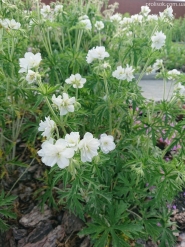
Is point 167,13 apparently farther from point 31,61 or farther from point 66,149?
point 66,149

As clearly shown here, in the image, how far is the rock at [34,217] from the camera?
87.0 inches

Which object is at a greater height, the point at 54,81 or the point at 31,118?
the point at 54,81

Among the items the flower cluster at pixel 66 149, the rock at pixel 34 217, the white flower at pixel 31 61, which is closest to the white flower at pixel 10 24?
the white flower at pixel 31 61

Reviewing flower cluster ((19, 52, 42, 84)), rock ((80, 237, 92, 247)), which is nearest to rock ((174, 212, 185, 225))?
rock ((80, 237, 92, 247))

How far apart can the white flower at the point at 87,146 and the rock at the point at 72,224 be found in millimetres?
922

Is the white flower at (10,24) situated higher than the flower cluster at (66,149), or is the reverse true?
the white flower at (10,24)

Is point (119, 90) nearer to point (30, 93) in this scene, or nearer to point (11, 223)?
point (30, 93)

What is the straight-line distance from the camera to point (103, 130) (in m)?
2.29

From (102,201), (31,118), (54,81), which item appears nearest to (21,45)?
(54,81)

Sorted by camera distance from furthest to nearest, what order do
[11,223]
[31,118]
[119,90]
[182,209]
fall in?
1. [31,118]
2. [182,209]
3. [11,223]
4. [119,90]

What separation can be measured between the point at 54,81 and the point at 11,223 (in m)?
1.12

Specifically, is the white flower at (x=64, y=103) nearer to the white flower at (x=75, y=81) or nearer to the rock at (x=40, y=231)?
the white flower at (x=75, y=81)

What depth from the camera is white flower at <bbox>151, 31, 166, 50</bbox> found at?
2.11 m

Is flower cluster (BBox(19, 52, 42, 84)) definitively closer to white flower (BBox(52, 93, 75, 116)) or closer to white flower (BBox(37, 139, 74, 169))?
white flower (BBox(52, 93, 75, 116))
